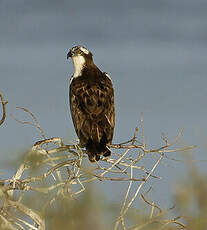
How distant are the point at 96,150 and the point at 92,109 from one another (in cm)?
85

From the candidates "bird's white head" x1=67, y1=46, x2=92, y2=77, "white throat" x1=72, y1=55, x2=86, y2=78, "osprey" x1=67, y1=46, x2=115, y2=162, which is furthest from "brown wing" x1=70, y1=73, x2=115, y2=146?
"bird's white head" x1=67, y1=46, x2=92, y2=77

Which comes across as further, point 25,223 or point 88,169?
point 88,169

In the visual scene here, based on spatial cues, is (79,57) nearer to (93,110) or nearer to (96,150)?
(93,110)

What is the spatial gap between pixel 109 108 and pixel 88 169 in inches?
98.7

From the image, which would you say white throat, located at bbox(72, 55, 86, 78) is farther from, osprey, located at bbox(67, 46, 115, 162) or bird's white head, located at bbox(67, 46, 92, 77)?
osprey, located at bbox(67, 46, 115, 162)

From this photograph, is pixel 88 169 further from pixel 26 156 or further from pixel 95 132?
pixel 95 132

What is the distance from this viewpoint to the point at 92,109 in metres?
8.55

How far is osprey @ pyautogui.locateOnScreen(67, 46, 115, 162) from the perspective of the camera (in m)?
8.11

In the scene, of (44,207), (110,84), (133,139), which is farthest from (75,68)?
(44,207)

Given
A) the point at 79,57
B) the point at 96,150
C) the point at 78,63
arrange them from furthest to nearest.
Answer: the point at 79,57 < the point at 78,63 < the point at 96,150

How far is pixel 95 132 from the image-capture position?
8219 mm

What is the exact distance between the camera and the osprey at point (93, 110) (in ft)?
26.6

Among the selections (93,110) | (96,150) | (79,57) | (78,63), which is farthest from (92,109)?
(79,57)

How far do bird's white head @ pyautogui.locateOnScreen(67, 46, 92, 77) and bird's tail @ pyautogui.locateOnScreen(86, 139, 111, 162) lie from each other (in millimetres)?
2086
